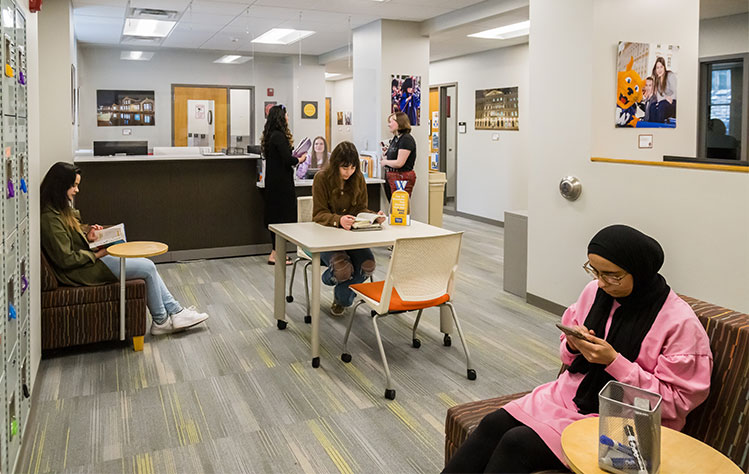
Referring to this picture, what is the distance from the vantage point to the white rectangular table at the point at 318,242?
3.62 meters

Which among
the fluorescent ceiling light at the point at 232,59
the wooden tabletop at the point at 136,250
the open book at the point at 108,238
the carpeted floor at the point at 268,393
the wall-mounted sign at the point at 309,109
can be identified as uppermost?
the fluorescent ceiling light at the point at 232,59

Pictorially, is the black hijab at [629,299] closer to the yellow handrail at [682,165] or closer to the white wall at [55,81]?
the yellow handrail at [682,165]

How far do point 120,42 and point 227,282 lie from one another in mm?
5422

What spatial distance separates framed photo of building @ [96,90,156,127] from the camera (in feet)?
31.6

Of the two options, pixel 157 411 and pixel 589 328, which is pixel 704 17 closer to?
pixel 589 328

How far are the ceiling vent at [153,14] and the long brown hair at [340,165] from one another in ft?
12.9

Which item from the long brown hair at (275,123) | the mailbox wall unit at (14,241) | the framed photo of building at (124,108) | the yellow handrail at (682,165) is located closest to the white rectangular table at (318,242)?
the yellow handrail at (682,165)

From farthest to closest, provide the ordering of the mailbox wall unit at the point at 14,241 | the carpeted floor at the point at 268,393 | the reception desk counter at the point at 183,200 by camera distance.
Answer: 1. the reception desk counter at the point at 183,200
2. the carpeted floor at the point at 268,393
3. the mailbox wall unit at the point at 14,241

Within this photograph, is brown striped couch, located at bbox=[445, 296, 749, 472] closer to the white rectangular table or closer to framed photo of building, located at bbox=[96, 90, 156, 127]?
the white rectangular table

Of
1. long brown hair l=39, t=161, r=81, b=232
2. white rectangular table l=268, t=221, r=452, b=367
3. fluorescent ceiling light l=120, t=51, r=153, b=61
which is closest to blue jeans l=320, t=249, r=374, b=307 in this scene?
white rectangular table l=268, t=221, r=452, b=367

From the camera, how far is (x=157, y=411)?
10.2ft

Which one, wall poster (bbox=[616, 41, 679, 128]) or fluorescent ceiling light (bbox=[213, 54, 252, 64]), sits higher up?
fluorescent ceiling light (bbox=[213, 54, 252, 64])

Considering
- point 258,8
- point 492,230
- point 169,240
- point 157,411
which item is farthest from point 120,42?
point 157,411

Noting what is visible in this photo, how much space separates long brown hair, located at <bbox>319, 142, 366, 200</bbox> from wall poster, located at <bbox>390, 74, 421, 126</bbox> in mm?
3295
